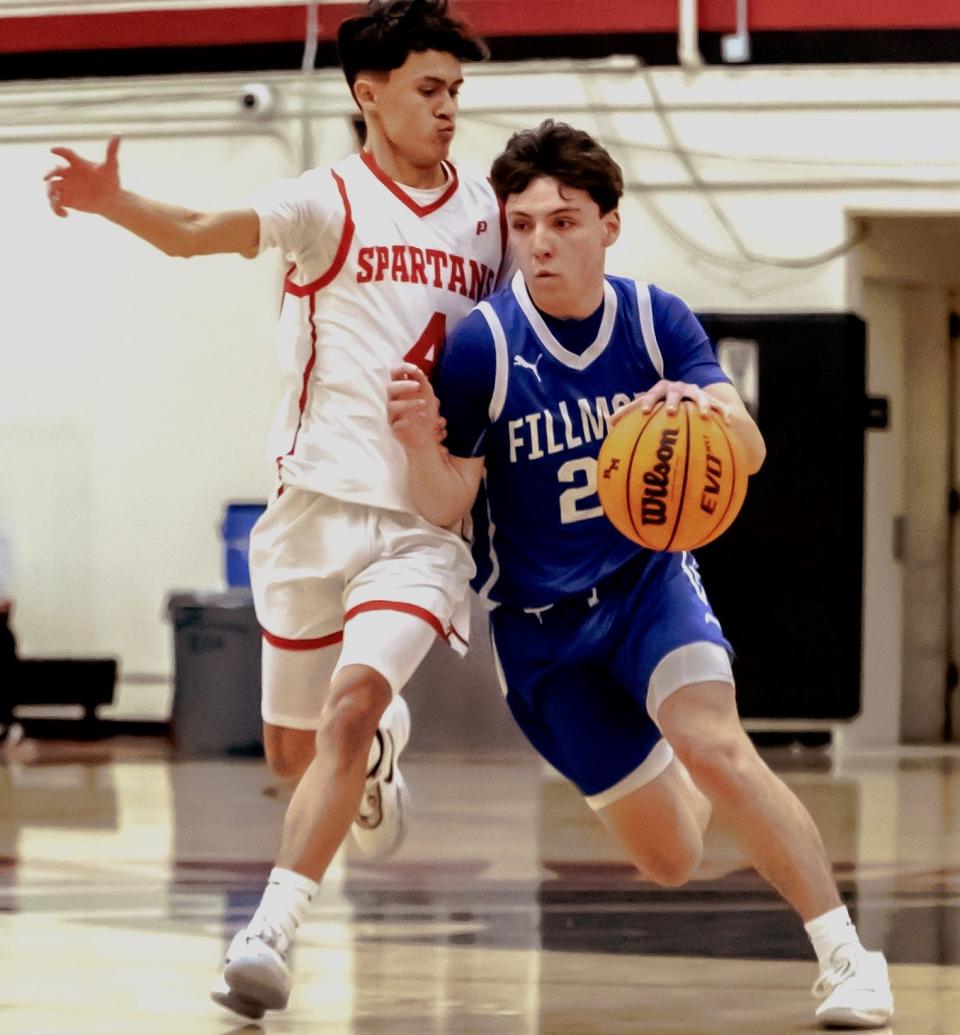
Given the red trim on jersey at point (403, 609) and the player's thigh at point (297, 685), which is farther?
the player's thigh at point (297, 685)

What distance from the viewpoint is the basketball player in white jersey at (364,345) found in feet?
12.9

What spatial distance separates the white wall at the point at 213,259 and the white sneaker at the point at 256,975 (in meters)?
7.29

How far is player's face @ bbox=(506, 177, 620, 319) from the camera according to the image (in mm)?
3807

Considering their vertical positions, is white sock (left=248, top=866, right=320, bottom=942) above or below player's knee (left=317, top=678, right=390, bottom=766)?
below

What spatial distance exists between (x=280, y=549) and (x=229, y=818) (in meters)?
3.50

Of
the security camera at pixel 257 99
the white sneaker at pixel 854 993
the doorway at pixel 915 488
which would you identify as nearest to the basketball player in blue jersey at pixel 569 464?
the white sneaker at pixel 854 993

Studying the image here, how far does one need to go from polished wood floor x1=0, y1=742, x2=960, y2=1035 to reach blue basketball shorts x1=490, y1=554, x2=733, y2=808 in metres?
0.48

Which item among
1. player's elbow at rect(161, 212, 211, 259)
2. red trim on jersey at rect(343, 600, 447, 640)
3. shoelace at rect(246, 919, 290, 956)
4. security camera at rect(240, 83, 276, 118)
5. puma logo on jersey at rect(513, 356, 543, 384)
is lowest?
shoelace at rect(246, 919, 290, 956)

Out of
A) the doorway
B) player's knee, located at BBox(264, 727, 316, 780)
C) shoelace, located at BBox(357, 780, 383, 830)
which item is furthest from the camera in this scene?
the doorway

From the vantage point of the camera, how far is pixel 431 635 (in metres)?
3.90

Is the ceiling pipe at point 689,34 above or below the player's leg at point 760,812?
above

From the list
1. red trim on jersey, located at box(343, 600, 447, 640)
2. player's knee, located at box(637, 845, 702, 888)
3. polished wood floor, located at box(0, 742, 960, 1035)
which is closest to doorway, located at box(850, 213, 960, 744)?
polished wood floor, located at box(0, 742, 960, 1035)

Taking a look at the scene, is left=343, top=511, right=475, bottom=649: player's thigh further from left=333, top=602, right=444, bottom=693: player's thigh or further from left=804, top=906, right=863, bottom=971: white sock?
left=804, top=906, right=863, bottom=971: white sock

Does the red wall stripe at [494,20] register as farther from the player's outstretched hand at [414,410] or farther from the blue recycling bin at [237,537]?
the player's outstretched hand at [414,410]
